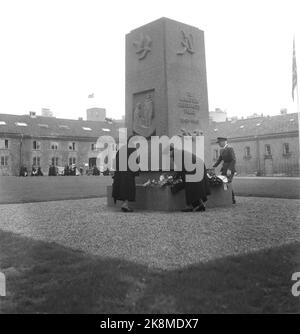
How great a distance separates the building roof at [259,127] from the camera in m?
57.3

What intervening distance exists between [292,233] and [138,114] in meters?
6.11

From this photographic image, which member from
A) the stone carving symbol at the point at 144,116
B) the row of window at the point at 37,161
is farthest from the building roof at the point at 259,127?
the stone carving symbol at the point at 144,116

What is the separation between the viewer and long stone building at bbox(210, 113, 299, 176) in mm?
56156

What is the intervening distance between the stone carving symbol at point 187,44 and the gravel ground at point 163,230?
14.4ft

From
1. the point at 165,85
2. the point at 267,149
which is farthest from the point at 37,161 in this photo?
the point at 165,85

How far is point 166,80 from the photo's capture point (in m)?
11.4

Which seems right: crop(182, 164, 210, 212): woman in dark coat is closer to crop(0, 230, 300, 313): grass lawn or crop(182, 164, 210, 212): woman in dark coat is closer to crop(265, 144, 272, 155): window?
crop(0, 230, 300, 313): grass lawn

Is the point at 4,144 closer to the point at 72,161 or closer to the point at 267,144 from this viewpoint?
the point at 72,161

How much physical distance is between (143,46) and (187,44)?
121 cm

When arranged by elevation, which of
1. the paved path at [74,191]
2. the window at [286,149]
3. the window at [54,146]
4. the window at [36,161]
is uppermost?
the window at [54,146]

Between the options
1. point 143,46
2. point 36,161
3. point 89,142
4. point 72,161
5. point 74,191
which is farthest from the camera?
point 89,142

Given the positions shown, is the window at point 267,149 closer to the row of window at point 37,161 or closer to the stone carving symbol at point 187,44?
the row of window at point 37,161

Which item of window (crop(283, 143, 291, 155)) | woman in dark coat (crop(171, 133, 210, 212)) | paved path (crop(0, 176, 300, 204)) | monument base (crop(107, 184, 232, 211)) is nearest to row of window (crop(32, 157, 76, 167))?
window (crop(283, 143, 291, 155))

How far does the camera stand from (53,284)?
456 centimetres
